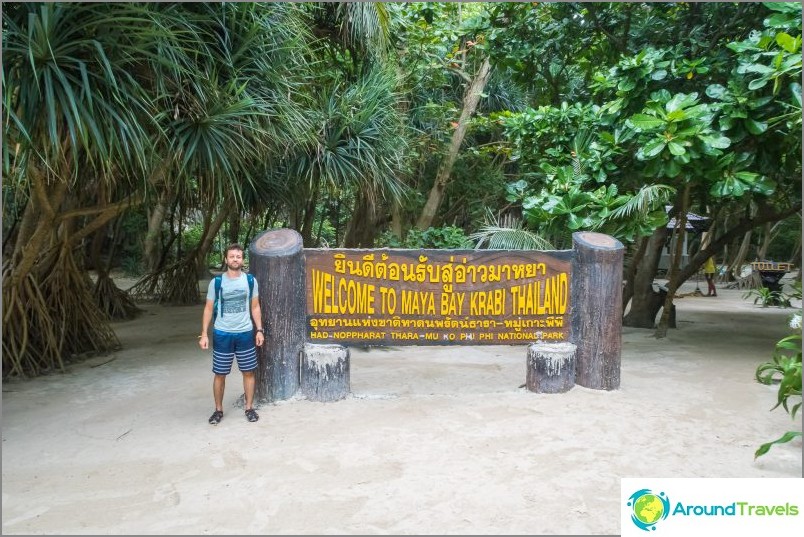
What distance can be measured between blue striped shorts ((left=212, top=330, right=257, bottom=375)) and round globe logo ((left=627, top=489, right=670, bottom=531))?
113 inches

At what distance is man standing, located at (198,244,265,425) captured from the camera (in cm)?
465

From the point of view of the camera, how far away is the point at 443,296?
210 inches

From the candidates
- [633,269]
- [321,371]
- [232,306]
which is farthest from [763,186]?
[232,306]

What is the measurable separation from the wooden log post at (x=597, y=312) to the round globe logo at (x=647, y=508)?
8.52 ft

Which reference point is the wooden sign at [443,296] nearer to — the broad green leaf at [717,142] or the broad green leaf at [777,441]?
the broad green leaf at [717,142]

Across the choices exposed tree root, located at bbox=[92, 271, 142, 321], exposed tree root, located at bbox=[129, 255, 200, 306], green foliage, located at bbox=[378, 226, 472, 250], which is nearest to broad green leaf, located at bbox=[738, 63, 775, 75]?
green foliage, located at bbox=[378, 226, 472, 250]

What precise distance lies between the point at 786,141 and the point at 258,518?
596 centimetres

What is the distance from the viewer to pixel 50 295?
6.91 meters

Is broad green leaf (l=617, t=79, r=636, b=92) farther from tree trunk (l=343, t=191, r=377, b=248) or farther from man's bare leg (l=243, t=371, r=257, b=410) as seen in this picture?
tree trunk (l=343, t=191, r=377, b=248)

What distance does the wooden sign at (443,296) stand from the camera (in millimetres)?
5250

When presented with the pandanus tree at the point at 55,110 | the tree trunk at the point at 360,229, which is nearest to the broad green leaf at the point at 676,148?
the pandanus tree at the point at 55,110

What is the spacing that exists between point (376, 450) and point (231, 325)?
4.66 ft

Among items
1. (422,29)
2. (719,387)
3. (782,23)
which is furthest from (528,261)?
(422,29)

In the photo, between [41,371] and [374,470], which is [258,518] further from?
[41,371]
